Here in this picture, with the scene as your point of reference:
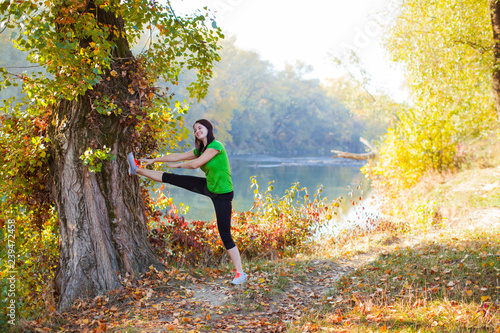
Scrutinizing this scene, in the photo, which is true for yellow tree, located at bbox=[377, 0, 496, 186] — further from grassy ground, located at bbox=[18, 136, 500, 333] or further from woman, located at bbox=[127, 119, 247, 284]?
woman, located at bbox=[127, 119, 247, 284]

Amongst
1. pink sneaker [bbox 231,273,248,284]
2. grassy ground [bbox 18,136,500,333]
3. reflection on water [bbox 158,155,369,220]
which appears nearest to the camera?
grassy ground [bbox 18,136,500,333]

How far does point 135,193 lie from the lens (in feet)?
15.9

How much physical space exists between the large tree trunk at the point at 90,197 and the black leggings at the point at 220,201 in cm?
70

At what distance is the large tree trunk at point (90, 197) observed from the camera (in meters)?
4.37

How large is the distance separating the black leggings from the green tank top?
0.09m

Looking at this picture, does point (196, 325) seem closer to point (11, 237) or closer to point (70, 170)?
point (70, 170)

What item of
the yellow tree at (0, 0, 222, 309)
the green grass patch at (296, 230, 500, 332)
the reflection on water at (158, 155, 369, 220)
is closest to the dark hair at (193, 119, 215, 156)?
the yellow tree at (0, 0, 222, 309)

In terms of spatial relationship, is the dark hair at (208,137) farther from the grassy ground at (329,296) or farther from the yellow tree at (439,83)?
the yellow tree at (439,83)

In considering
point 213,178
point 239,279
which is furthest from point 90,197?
point 239,279

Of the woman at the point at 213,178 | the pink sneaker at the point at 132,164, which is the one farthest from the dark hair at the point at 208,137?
the pink sneaker at the point at 132,164

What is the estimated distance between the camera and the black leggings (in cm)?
437

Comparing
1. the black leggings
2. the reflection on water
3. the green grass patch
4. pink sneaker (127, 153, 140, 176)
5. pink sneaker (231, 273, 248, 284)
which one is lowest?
the reflection on water

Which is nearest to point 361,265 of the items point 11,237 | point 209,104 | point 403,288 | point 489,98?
point 403,288

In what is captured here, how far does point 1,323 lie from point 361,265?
13.8ft
